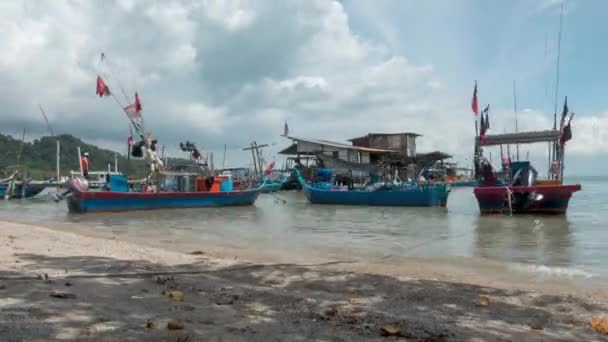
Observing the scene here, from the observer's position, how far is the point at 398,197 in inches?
1172

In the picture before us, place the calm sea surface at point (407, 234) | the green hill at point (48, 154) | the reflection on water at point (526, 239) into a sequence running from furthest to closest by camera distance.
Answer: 1. the green hill at point (48, 154)
2. the calm sea surface at point (407, 234)
3. the reflection on water at point (526, 239)

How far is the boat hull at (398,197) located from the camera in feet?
A: 95.2

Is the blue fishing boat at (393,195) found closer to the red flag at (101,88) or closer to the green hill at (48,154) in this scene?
the red flag at (101,88)

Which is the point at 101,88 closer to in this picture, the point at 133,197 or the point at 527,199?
the point at 133,197

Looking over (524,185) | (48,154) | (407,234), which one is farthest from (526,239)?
(48,154)

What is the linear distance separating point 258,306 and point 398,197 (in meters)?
25.7

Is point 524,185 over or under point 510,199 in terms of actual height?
over

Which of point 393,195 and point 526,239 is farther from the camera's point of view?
point 393,195

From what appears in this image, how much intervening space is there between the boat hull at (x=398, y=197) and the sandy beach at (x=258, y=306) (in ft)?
71.0

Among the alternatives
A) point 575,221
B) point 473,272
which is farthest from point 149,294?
point 575,221

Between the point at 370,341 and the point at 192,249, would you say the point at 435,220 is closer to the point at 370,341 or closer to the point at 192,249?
the point at 192,249

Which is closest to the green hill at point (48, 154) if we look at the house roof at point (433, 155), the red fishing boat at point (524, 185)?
the house roof at point (433, 155)

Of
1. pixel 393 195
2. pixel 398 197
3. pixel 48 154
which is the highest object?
pixel 48 154

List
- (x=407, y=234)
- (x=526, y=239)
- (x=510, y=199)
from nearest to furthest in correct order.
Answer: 1. (x=526, y=239)
2. (x=407, y=234)
3. (x=510, y=199)
